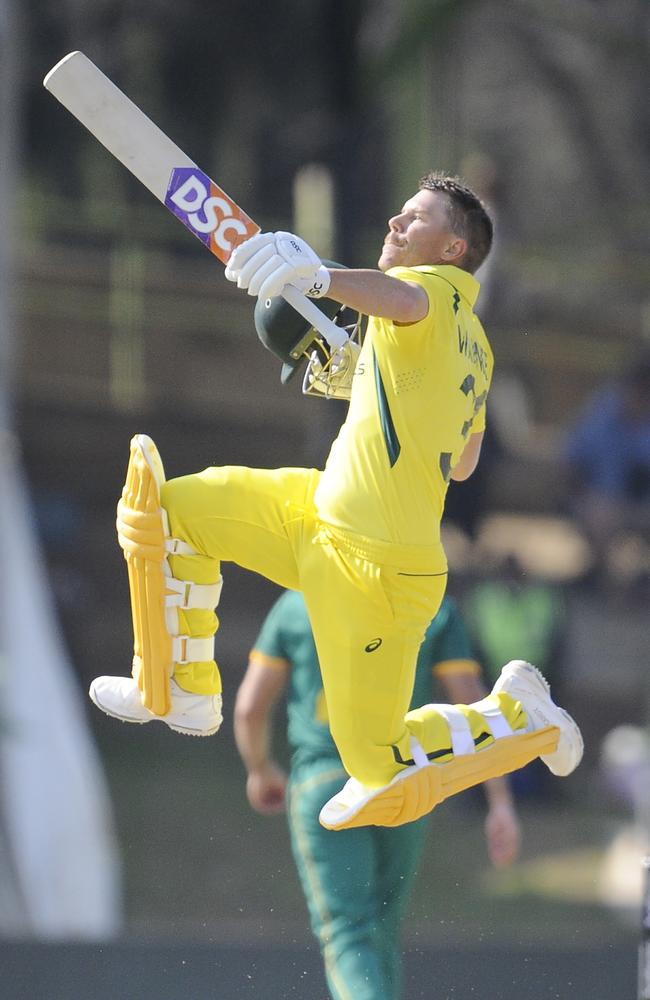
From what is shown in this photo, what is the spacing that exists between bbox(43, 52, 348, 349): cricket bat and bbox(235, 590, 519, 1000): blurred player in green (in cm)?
105

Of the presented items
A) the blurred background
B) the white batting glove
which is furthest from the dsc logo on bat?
the blurred background

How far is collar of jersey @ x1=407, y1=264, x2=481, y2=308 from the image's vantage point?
144 inches

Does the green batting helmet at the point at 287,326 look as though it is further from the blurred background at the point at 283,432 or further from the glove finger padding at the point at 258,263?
the blurred background at the point at 283,432

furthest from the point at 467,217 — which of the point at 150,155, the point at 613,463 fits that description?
the point at 613,463

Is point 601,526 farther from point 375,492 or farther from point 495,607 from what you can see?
point 375,492

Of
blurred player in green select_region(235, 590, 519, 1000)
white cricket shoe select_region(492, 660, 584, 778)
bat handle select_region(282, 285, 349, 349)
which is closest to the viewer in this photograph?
bat handle select_region(282, 285, 349, 349)

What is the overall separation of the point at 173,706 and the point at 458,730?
24.7 inches

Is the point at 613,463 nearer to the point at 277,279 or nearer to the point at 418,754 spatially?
the point at 418,754

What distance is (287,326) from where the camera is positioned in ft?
12.0

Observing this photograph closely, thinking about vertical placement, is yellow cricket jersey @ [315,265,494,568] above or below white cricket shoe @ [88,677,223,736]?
above

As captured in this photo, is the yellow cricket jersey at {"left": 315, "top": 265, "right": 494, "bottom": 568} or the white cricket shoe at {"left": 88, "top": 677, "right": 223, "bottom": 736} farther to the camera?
the white cricket shoe at {"left": 88, "top": 677, "right": 223, "bottom": 736}

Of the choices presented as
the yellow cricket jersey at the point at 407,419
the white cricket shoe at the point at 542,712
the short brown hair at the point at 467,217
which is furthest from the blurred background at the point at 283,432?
the short brown hair at the point at 467,217

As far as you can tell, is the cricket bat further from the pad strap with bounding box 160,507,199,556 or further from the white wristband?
the pad strap with bounding box 160,507,199,556

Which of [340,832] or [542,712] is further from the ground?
[542,712]
